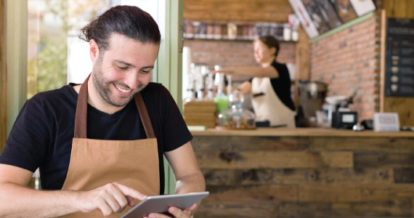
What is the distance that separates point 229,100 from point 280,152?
2.04 feet

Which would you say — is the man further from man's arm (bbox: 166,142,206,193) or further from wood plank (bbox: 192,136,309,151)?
wood plank (bbox: 192,136,309,151)

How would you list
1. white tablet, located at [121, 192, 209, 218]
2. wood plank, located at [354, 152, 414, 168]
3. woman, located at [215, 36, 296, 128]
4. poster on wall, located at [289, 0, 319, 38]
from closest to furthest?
white tablet, located at [121, 192, 209, 218] → wood plank, located at [354, 152, 414, 168] → woman, located at [215, 36, 296, 128] → poster on wall, located at [289, 0, 319, 38]

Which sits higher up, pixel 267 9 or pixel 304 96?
pixel 267 9

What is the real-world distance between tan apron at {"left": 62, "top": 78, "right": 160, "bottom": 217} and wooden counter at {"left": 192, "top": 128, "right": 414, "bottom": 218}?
1.59 meters

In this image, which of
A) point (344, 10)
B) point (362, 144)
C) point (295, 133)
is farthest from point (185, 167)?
point (344, 10)

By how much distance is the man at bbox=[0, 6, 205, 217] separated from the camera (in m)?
1.23

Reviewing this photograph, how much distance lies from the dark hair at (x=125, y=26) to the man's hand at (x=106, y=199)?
464mm

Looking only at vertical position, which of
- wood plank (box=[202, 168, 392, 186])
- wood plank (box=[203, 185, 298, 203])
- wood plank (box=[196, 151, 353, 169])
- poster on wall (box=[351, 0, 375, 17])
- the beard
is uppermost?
poster on wall (box=[351, 0, 375, 17])

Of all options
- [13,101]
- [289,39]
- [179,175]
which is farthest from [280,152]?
[289,39]

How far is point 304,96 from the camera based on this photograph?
21.2 feet

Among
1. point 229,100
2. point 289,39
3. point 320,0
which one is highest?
point 320,0

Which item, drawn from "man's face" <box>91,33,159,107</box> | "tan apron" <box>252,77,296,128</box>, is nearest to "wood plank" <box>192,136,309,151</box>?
"tan apron" <box>252,77,296,128</box>

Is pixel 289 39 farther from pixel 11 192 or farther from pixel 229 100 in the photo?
pixel 11 192

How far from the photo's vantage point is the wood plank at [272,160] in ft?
10.2
